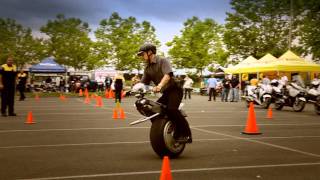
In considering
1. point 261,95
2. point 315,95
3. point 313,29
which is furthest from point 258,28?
point 315,95

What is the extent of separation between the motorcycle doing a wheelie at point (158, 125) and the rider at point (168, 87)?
11 centimetres

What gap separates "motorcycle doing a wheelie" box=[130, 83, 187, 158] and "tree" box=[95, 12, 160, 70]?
66709 millimetres

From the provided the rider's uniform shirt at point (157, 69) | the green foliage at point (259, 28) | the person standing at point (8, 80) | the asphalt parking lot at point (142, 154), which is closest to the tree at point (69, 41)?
the green foliage at point (259, 28)

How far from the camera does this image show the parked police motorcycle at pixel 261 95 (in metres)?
23.2

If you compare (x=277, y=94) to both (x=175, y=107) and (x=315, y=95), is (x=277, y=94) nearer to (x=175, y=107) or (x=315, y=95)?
(x=315, y=95)

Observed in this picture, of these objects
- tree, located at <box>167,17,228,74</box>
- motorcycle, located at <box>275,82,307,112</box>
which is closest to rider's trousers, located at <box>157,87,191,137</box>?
motorcycle, located at <box>275,82,307,112</box>

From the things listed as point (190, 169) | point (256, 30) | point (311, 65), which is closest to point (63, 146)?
point (190, 169)

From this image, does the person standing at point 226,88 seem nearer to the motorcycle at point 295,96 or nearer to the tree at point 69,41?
the motorcycle at point 295,96

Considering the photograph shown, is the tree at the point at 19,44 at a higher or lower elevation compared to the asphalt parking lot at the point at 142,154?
higher

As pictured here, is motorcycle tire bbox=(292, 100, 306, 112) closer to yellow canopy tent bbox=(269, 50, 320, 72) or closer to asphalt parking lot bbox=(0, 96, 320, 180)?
asphalt parking lot bbox=(0, 96, 320, 180)

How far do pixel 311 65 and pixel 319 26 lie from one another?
2846mm

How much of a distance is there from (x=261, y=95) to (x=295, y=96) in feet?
8.33

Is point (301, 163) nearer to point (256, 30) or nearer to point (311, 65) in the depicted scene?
point (311, 65)

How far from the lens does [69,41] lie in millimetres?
76625
